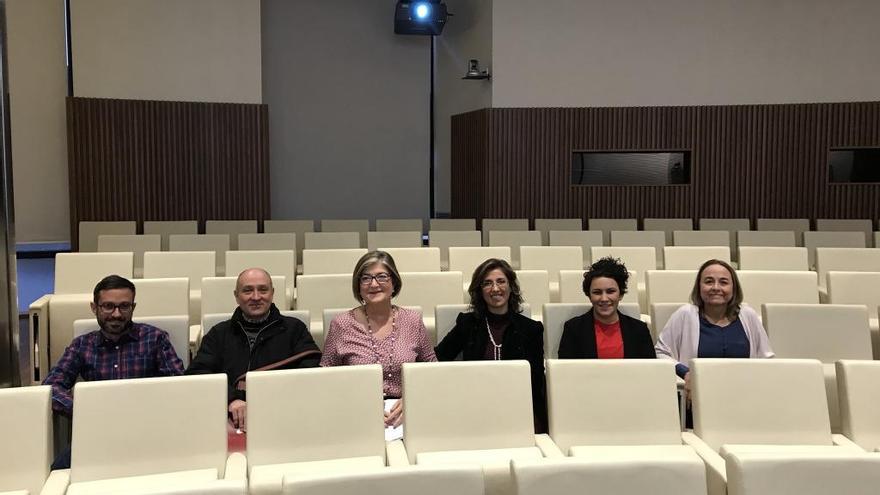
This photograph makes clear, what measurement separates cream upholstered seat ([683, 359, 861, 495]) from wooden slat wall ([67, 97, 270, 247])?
7.95m

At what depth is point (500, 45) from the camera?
10375 millimetres

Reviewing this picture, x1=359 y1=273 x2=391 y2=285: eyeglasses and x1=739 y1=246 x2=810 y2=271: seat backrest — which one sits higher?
x1=359 y1=273 x2=391 y2=285: eyeglasses

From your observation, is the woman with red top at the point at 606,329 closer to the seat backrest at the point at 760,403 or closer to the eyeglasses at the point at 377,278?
the seat backrest at the point at 760,403

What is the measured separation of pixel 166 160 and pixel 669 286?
22.6 ft

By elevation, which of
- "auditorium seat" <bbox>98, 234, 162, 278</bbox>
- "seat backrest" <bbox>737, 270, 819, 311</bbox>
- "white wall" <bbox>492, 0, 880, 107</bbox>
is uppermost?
"white wall" <bbox>492, 0, 880, 107</bbox>

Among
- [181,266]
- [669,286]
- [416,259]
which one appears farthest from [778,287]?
[181,266]

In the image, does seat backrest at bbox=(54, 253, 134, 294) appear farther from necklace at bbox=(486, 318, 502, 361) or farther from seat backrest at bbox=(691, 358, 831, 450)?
seat backrest at bbox=(691, 358, 831, 450)

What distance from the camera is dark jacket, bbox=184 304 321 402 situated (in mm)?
4055

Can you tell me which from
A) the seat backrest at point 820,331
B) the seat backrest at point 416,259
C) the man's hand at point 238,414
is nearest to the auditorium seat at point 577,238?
the seat backrest at point 416,259

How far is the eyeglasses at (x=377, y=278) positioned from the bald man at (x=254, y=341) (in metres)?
0.48

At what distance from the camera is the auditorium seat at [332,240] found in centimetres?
821

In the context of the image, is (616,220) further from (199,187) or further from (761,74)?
(199,187)

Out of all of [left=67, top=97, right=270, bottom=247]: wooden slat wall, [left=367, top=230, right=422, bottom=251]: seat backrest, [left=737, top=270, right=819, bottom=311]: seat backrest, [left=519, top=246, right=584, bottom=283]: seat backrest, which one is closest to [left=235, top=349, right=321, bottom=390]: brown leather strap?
[left=519, top=246, right=584, bottom=283]: seat backrest

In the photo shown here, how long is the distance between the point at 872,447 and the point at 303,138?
10.1 metres
